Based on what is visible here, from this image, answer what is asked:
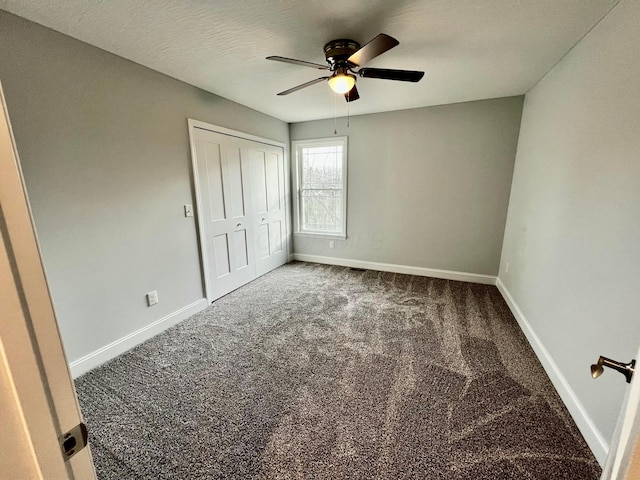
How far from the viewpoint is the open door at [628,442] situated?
22.1 inches

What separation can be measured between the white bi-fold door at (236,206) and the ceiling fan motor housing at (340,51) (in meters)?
1.57

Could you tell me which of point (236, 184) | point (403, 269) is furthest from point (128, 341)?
point (403, 269)

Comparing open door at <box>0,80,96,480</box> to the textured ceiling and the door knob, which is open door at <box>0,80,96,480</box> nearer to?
the door knob

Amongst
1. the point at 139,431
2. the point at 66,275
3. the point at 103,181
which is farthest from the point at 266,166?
the point at 139,431

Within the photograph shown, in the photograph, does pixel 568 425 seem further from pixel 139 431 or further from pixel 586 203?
pixel 139 431

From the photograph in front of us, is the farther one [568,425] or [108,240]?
[108,240]

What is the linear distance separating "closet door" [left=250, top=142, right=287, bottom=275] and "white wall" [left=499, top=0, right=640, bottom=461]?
3.18 m

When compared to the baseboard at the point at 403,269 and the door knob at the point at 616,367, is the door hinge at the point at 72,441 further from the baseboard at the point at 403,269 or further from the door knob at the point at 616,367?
the baseboard at the point at 403,269

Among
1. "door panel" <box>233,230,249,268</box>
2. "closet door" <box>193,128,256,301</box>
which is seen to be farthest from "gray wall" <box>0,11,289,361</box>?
"door panel" <box>233,230,249,268</box>

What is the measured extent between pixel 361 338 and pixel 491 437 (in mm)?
1106

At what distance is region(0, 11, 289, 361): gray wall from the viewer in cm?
165

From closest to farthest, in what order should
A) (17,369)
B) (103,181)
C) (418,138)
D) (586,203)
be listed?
(17,369) → (586,203) → (103,181) → (418,138)

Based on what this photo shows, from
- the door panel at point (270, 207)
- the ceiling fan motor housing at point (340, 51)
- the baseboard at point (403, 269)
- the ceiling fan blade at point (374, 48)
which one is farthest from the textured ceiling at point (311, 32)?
the baseboard at point (403, 269)

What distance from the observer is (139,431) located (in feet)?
4.92
